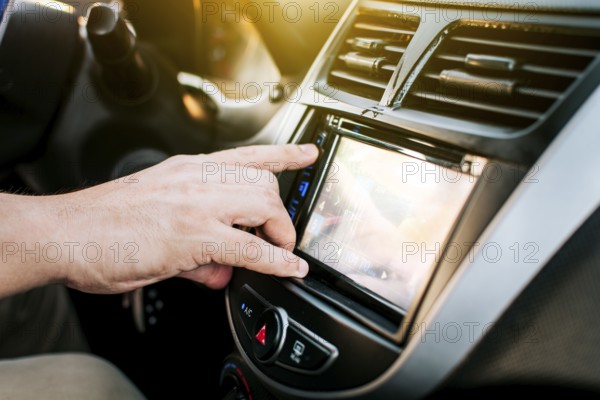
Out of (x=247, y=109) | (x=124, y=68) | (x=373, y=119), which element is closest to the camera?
(x=373, y=119)

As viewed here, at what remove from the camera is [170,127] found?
1205 mm

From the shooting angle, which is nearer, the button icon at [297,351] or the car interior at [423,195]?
the car interior at [423,195]

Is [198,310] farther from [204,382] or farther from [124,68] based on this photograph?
[124,68]

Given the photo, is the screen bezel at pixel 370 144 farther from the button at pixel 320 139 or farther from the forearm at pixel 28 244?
the forearm at pixel 28 244

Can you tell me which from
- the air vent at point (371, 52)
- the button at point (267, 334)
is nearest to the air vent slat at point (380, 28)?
the air vent at point (371, 52)

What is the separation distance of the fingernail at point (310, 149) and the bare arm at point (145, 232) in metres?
0.08

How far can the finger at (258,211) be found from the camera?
2.34 feet

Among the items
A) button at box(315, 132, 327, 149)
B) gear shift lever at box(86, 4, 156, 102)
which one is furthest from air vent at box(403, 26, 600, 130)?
gear shift lever at box(86, 4, 156, 102)

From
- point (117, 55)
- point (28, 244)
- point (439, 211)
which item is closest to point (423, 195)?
point (439, 211)

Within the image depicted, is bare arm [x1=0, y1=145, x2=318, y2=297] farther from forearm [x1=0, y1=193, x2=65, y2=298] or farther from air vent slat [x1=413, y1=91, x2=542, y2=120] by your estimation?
air vent slat [x1=413, y1=91, x2=542, y2=120]

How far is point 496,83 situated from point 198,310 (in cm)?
91

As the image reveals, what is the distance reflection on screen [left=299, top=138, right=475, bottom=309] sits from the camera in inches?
23.9

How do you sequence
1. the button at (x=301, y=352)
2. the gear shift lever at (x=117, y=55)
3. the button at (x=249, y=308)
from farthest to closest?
the gear shift lever at (x=117, y=55)
the button at (x=249, y=308)
the button at (x=301, y=352)

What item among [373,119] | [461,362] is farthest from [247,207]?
[461,362]
